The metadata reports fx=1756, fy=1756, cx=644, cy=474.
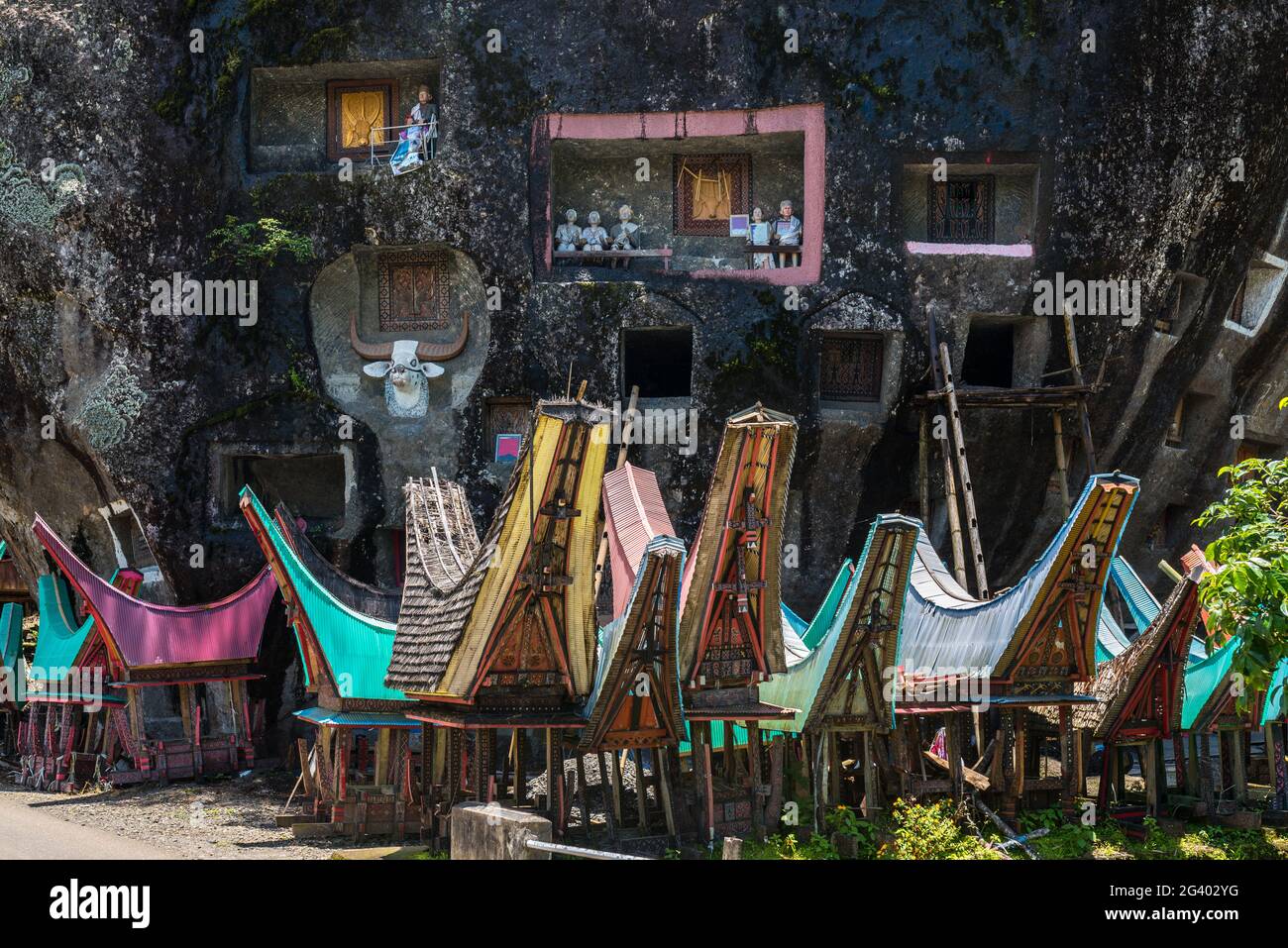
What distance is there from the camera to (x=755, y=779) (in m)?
18.5

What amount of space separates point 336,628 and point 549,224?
7801 mm

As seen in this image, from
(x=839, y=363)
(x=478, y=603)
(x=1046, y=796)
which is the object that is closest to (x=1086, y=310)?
(x=839, y=363)

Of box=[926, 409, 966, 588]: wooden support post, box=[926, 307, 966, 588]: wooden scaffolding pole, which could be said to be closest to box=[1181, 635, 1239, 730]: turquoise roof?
box=[926, 307, 966, 588]: wooden scaffolding pole

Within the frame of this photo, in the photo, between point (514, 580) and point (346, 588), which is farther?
point (346, 588)

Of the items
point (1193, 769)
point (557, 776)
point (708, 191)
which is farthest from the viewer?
point (708, 191)

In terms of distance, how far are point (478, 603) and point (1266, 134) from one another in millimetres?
14819

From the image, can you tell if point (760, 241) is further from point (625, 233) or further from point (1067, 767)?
point (1067, 767)

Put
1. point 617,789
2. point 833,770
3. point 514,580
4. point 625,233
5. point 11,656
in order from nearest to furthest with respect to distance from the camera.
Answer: point 514,580 < point 617,789 < point 833,770 < point 11,656 < point 625,233

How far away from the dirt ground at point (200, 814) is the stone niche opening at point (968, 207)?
11.8m

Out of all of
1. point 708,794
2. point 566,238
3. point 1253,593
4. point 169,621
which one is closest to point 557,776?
point 708,794

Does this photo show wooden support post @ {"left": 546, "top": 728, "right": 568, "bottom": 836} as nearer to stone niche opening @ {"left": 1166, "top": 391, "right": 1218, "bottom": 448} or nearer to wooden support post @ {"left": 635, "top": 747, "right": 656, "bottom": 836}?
wooden support post @ {"left": 635, "top": 747, "right": 656, "bottom": 836}

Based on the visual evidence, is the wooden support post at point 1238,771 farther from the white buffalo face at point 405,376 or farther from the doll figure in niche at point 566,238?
the white buffalo face at point 405,376

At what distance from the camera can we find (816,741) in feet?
61.4

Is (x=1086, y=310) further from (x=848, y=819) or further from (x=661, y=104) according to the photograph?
(x=848, y=819)
